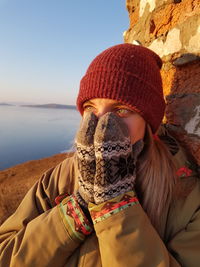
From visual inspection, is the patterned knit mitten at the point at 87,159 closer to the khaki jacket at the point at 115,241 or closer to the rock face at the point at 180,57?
the khaki jacket at the point at 115,241

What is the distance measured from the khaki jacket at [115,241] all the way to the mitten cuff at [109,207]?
1cm

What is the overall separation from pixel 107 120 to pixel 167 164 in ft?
1.66

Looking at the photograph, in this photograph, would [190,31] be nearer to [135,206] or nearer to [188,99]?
[188,99]

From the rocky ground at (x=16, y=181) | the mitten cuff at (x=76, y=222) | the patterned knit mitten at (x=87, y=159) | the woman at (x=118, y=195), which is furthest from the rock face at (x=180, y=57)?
the rocky ground at (x=16, y=181)

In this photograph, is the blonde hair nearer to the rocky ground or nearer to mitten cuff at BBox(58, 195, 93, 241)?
mitten cuff at BBox(58, 195, 93, 241)

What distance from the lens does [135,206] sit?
3.12 ft

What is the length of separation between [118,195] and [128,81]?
24.7 inches

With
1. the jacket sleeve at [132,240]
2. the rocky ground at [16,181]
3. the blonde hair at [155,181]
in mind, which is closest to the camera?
the jacket sleeve at [132,240]

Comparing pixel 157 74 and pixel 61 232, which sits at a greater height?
pixel 157 74

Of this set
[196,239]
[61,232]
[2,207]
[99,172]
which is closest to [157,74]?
[99,172]

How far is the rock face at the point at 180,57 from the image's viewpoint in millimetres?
1269

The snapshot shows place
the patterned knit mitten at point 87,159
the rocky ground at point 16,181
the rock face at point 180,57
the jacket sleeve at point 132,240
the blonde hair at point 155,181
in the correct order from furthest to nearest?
the rocky ground at point 16,181 → the rock face at point 180,57 → the blonde hair at point 155,181 → the patterned knit mitten at point 87,159 → the jacket sleeve at point 132,240

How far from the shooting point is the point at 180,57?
4.43 feet

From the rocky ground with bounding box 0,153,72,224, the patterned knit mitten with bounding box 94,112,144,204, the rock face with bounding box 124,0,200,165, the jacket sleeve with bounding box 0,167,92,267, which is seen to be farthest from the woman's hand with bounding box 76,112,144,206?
the rocky ground with bounding box 0,153,72,224
